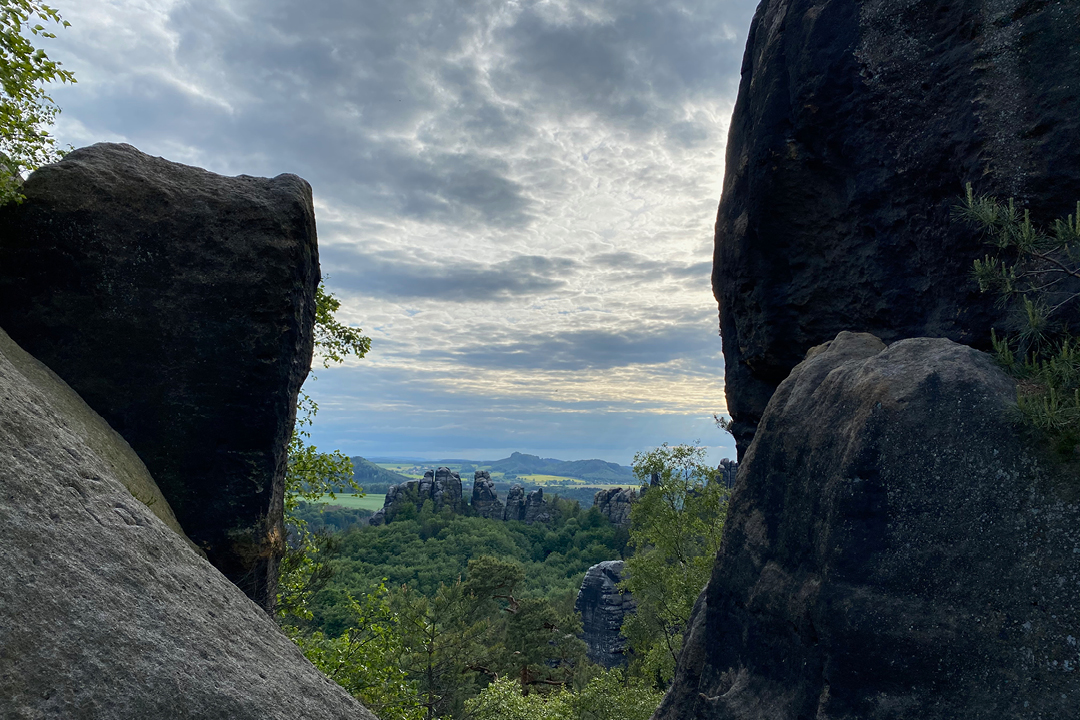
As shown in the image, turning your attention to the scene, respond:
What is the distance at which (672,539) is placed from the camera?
28594 millimetres

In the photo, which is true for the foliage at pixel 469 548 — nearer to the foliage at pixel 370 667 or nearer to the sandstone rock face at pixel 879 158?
the foliage at pixel 370 667

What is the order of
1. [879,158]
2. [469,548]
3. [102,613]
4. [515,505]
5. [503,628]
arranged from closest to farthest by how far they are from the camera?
[102,613], [879,158], [503,628], [469,548], [515,505]

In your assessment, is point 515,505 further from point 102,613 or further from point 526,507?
point 102,613

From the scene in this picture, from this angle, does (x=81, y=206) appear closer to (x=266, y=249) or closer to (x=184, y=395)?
(x=266, y=249)

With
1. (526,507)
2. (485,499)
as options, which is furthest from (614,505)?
(485,499)

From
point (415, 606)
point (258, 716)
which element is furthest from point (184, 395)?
point (415, 606)

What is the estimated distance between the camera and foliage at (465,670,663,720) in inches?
949

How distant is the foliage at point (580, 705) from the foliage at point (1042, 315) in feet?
71.3

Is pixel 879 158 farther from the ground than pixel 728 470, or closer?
farther from the ground

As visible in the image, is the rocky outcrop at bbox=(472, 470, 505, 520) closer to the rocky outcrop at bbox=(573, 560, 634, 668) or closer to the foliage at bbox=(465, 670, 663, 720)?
the rocky outcrop at bbox=(573, 560, 634, 668)

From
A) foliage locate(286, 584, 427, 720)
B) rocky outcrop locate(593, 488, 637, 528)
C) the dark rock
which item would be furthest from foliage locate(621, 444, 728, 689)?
rocky outcrop locate(593, 488, 637, 528)

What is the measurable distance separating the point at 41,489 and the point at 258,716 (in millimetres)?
3029

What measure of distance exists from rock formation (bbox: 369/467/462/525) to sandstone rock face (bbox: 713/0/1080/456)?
316 feet

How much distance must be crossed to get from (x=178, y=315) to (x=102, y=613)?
24.0 feet
